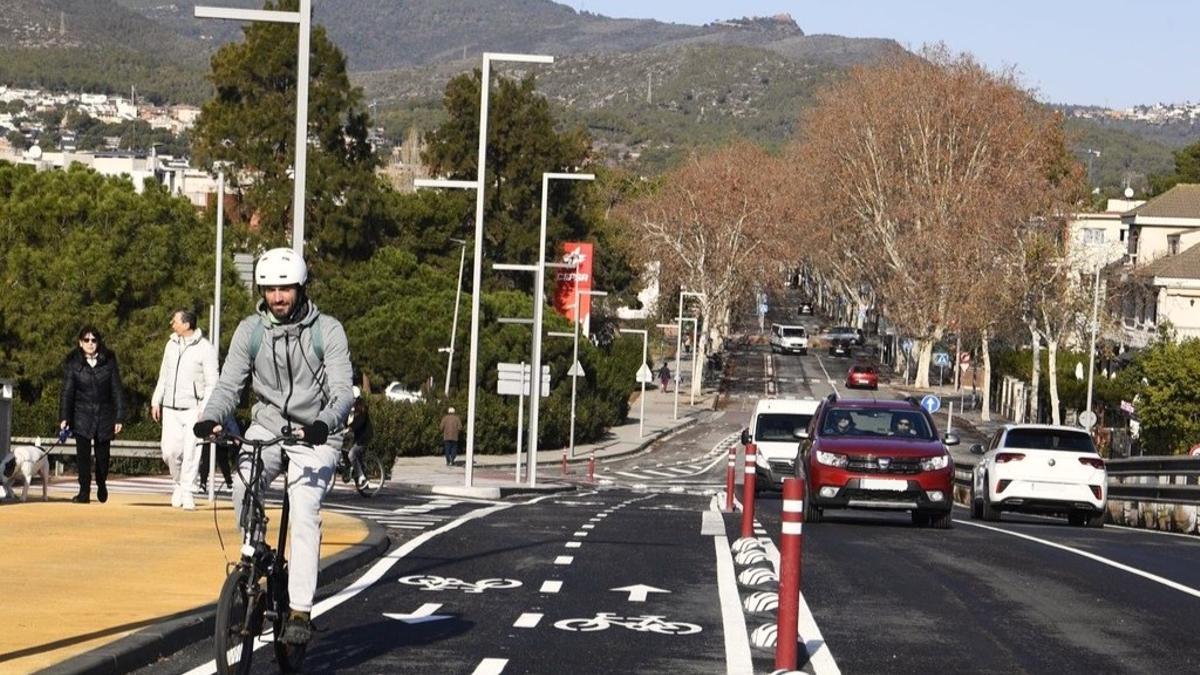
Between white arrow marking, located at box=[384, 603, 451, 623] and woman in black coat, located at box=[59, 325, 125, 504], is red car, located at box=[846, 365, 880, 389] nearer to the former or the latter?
woman in black coat, located at box=[59, 325, 125, 504]

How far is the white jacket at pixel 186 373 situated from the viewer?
2138cm

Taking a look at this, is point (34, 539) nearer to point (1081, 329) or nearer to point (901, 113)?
point (1081, 329)

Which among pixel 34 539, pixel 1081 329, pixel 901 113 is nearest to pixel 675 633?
pixel 34 539

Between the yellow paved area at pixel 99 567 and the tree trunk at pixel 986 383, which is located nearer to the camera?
the yellow paved area at pixel 99 567

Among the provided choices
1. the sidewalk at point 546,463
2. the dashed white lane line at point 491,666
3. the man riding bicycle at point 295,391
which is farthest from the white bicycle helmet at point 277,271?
the sidewalk at point 546,463

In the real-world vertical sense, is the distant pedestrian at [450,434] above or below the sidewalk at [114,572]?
below

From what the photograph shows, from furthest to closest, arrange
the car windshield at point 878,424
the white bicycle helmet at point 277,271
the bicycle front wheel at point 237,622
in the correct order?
the car windshield at point 878,424, the white bicycle helmet at point 277,271, the bicycle front wheel at point 237,622

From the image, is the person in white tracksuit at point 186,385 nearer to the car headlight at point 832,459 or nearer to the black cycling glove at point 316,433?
the car headlight at point 832,459

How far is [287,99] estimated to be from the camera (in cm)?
9988

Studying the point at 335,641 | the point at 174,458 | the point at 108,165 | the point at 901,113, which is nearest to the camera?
the point at 335,641

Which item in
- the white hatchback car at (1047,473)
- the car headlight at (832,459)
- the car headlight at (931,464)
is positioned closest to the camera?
the car headlight at (832,459)

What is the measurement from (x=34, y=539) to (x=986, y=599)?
754cm

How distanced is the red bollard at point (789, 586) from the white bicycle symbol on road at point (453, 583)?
16.3ft

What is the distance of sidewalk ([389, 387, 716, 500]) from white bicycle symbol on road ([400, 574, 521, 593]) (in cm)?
1780
